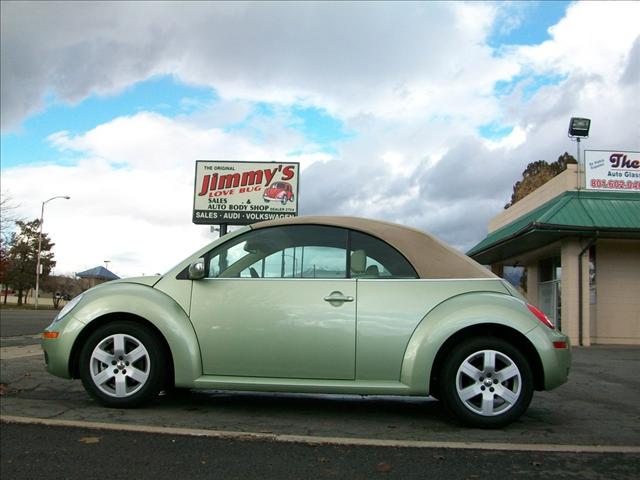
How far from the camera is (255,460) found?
358 cm

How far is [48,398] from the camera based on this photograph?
218 inches

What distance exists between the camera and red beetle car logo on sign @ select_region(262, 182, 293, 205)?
24.1 m

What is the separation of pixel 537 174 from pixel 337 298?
121 ft

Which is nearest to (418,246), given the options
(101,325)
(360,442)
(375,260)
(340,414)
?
(375,260)

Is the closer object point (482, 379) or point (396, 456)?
point (396, 456)

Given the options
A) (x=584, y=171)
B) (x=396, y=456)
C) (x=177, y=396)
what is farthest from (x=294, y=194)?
(x=396, y=456)

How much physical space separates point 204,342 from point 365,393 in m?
1.39

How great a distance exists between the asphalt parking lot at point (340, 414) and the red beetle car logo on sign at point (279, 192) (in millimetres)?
17684

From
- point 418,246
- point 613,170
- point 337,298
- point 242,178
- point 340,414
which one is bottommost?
point 340,414

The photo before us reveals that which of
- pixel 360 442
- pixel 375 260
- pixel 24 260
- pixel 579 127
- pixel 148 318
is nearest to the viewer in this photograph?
pixel 360 442

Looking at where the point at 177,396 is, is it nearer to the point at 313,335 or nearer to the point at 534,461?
the point at 313,335

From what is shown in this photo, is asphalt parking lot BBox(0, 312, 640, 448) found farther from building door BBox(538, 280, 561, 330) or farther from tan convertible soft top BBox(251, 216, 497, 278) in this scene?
building door BBox(538, 280, 561, 330)

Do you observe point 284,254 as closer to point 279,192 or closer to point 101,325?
point 101,325

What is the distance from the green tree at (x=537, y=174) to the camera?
118ft
